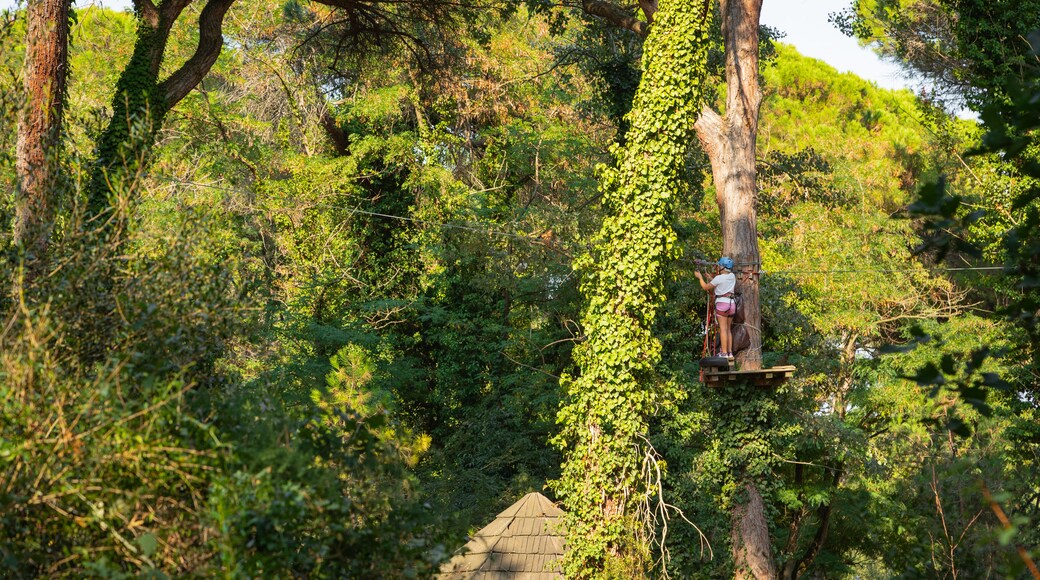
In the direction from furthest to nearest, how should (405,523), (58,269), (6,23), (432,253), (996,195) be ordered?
(432,253), (996,195), (6,23), (58,269), (405,523)

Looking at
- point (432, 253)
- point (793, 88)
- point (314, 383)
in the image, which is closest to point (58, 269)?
point (314, 383)

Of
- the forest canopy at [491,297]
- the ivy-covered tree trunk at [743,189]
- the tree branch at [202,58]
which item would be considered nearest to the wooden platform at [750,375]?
the ivy-covered tree trunk at [743,189]

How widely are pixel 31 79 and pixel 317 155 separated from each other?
42.3ft

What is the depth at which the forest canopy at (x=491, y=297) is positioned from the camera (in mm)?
5352

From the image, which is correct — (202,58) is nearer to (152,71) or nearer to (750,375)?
(152,71)

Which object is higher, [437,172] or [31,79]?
[31,79]

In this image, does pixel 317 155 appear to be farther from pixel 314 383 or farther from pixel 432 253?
pixel 314 383

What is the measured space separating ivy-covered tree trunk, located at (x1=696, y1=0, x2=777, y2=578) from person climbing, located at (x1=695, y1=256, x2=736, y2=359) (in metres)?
0.70

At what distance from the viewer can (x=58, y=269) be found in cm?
677

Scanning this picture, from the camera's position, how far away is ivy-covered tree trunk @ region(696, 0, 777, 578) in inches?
532

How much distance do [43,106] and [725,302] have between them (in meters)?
7.62

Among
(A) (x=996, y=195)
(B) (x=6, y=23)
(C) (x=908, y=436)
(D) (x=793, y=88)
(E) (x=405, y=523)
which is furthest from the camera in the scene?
(D) (x=793, y=88)

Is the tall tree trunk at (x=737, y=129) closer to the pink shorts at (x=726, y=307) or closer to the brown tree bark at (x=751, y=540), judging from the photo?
the pink shorts at (x=726, y=307)

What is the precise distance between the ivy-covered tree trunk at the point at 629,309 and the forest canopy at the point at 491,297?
0.04 metres
